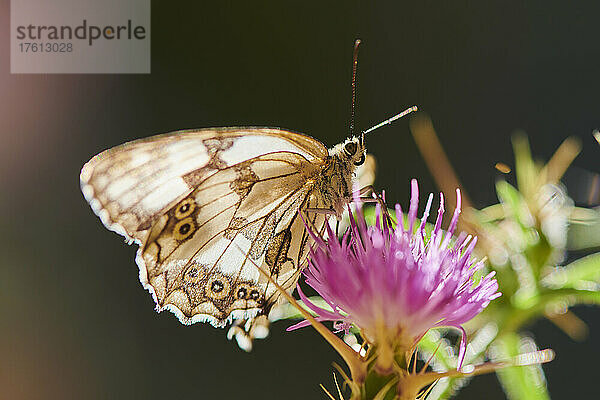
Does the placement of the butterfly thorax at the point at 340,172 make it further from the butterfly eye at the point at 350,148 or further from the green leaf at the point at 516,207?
the green leaf at the point at 516,207

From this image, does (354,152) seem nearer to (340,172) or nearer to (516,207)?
(340,172)

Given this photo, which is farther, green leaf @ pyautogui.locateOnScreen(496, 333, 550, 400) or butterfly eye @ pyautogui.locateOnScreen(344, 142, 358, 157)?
butterfly eye @ pyautogui.locateOnScreen(344, 142, 358, 157)

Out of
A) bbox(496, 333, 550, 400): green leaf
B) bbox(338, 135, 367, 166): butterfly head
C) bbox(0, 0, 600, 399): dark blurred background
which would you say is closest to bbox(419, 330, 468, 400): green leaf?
bbox(496, 333, 550, 400): green leaf

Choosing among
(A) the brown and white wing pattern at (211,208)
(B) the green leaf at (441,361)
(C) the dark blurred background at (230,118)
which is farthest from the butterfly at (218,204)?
(C) the dark blurred background at (230,118)

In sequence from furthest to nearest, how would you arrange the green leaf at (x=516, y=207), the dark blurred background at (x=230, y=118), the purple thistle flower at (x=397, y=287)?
the dark blurred background at (x=230, y=118) < the green leaf at (x=516, y=207) < the purple thistle flower at (x=397, y=287)

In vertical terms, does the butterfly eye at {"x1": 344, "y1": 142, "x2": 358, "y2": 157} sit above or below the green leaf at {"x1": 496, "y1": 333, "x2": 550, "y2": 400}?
above

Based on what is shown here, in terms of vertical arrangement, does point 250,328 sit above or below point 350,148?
below

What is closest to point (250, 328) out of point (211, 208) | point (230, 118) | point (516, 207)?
point (211, 208)

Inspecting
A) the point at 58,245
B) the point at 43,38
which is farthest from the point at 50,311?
the point at 43,38

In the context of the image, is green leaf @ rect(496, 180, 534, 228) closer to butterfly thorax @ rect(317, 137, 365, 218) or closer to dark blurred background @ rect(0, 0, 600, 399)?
butterfly thorax @ rect(317, 137, 365, 218)
